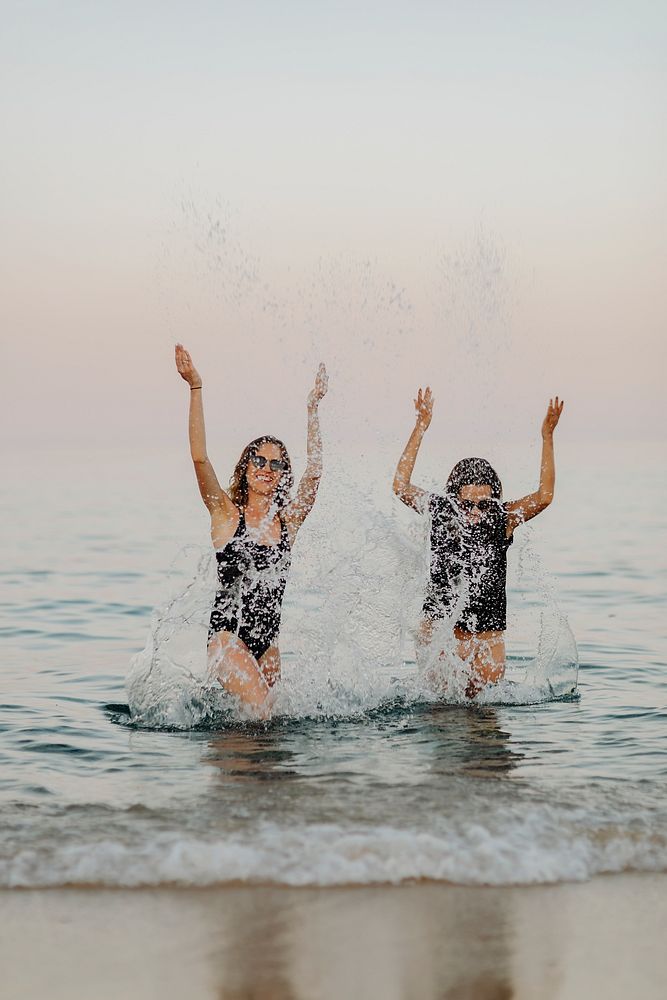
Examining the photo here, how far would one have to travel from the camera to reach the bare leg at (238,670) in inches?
331

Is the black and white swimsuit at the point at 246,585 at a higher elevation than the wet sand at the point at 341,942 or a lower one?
higher

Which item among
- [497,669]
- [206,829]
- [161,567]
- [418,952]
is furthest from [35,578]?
[418,952]

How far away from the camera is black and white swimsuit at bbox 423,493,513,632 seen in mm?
9219

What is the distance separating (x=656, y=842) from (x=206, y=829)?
2.18m

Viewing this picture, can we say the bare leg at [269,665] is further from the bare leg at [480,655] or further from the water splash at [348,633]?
the bare leg at [480,655]

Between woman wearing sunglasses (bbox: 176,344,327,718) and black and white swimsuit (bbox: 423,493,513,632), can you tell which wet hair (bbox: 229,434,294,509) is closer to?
woman wearing sunglasses (bbox: 176,344,327,718)

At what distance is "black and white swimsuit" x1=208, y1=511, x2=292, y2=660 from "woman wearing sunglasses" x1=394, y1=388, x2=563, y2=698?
1.32m

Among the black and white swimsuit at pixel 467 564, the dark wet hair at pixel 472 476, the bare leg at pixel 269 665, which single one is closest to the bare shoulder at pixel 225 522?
the bare leg at pixel 269 665

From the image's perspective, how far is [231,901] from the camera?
514 cm

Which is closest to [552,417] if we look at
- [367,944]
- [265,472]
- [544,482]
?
[544,482]

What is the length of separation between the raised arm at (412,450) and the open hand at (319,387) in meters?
0.79

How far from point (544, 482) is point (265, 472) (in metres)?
2.23

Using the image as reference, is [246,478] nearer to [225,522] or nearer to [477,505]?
[225,522]

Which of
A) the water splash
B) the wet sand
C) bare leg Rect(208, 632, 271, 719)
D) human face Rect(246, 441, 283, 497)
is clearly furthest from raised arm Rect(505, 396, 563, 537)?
the wet sand
